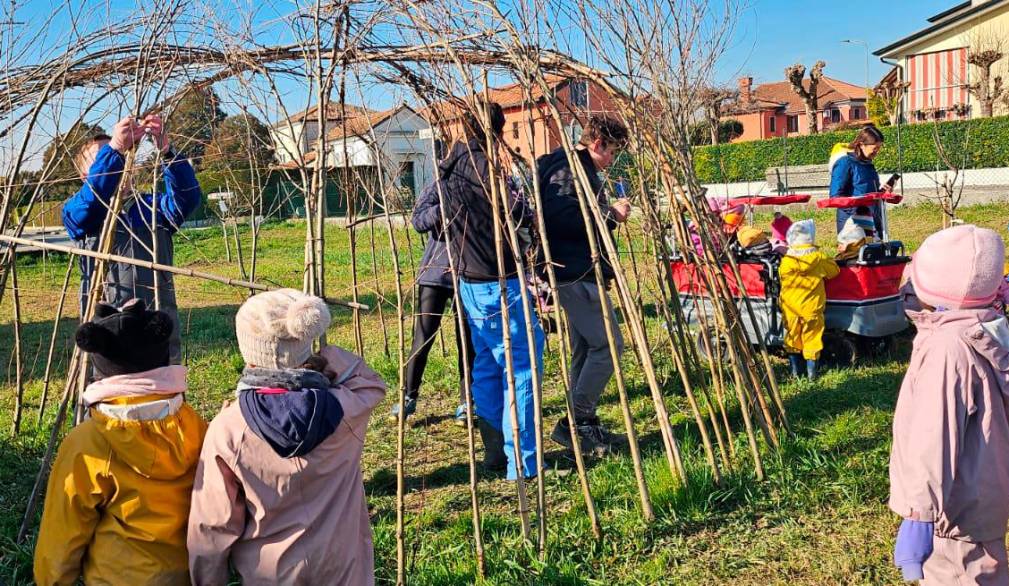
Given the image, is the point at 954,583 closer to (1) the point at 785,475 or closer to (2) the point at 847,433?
(1) the point at 785,475

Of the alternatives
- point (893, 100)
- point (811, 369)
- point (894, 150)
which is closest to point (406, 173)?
point (811, 369)

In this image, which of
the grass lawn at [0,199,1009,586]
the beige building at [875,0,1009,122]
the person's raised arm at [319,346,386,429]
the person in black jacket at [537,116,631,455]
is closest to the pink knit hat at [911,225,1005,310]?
the grass lawn at [0,199,1009,586]

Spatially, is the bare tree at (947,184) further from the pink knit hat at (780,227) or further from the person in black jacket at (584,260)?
the person in black jacket at (584,260)

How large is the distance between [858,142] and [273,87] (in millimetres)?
5358

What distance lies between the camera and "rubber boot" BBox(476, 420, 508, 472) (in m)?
4.05

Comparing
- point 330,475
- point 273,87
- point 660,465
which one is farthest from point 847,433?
point 273,87

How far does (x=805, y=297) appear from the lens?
17.2 ft

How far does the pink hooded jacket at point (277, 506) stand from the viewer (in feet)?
7.06

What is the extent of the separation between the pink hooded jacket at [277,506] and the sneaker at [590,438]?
2020 mm

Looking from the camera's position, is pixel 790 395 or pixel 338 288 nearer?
pixel 790 395

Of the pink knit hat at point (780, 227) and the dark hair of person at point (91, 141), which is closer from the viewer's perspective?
the dark hair of person at point (91, 141)

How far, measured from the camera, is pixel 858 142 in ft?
22.1

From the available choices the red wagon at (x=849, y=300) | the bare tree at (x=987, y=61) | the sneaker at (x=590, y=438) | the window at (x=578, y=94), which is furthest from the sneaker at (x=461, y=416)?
the bare tree at (x=987, y=61)

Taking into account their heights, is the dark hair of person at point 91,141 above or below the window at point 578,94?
below
